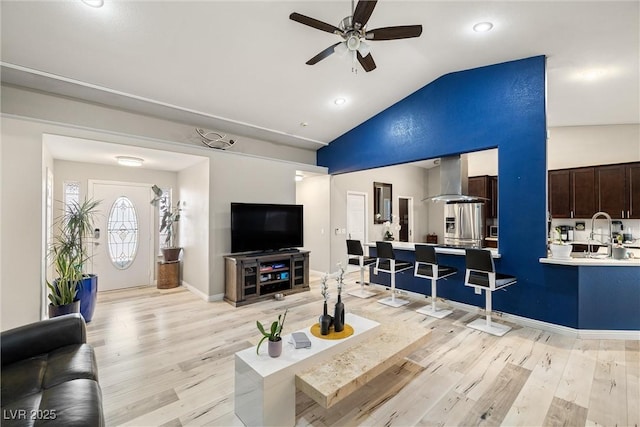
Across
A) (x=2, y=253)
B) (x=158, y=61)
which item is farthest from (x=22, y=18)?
(x=2, y=253)

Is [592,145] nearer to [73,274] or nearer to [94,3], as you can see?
[94,3]

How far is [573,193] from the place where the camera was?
5.80 m

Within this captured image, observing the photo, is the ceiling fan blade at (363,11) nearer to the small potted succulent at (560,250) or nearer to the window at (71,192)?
the small potted succulent at (560,250)

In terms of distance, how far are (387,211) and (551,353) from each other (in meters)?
5.40

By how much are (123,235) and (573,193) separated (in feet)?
30.0

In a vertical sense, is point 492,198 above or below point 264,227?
above

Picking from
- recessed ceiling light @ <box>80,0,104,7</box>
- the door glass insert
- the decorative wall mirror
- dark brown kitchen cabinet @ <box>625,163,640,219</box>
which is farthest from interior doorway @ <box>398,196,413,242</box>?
recessed ceiling light @ <box>80,0,104,7</box>

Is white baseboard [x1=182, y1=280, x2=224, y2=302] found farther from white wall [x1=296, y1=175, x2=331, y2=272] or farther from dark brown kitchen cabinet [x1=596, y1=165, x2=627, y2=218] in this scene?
dark brown kitchen cabinet [x1=596, y1=165, x2=627, y2=218]

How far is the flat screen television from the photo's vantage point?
4.77 meters

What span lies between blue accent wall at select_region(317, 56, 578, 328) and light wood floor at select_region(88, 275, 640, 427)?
0.47m

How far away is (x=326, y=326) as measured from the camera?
237 cm

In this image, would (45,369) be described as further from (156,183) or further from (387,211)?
(387,211)

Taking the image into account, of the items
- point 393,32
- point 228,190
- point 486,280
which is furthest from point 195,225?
point 486,280

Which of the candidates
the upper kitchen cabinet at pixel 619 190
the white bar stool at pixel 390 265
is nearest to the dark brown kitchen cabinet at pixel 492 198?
the upper kitchen cabinet at pixel 619 190
